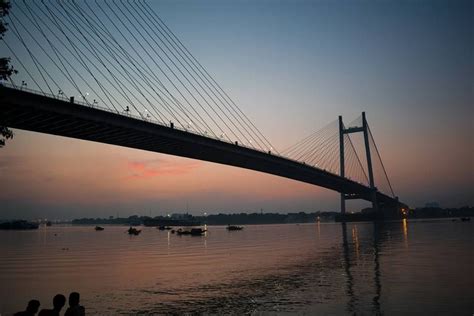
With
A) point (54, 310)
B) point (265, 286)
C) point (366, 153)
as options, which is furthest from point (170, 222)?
point (54, 310)

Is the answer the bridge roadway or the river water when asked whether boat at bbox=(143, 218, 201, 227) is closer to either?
the bridge roadway

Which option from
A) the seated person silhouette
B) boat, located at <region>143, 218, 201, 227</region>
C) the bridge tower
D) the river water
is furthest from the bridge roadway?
boat, located at <region>143, 218, 201, 227</region>

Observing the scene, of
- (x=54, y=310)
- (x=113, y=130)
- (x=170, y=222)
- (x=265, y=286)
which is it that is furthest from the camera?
(x=170, y=222)

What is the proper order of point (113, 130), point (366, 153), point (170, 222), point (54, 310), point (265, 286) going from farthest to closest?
point (170, 222) → point (366, 153) → point (113, 130) → point (265, 286) → point (54, 310)

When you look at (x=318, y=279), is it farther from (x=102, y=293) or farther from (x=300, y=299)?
(x=102, y=293)

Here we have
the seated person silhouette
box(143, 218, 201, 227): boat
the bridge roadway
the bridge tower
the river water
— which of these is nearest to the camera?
the seated person silhouette

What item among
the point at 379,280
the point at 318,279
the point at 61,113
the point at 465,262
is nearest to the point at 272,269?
the point at 318,279

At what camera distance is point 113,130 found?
47.3m

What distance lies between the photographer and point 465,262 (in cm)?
2658

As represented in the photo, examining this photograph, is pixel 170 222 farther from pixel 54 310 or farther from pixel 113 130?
pixel 54 310

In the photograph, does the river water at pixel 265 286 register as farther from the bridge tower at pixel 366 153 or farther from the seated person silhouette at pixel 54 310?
the bridge tower at pixel 366 153

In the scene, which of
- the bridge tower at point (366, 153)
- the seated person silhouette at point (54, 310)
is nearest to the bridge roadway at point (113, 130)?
the seated person silhouette at point (54, 310)

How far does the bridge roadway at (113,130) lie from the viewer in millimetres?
38062

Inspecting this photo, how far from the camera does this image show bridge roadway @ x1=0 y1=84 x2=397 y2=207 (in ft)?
125
